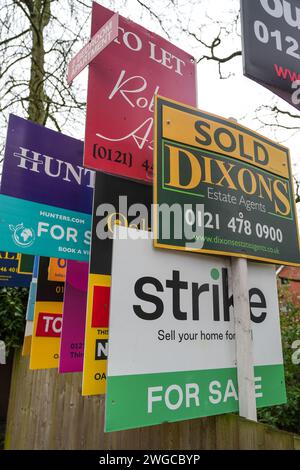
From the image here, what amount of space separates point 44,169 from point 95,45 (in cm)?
80

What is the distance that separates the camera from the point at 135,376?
152cm

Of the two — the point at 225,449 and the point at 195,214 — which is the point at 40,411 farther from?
the point at 195,214

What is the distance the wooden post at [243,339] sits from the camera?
172cm

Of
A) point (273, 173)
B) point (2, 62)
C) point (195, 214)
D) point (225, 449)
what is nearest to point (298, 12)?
point (273, 173)

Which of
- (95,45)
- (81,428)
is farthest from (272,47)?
(81,428)

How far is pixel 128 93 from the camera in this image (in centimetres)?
235

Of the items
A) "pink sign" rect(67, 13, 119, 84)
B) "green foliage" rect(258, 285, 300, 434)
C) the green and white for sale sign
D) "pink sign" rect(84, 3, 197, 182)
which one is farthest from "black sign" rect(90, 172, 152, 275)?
"green foliage" rect(258, 285, 300, 434)

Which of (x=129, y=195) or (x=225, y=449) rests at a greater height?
(x=129, y=195)

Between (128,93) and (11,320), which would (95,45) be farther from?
(11,320)

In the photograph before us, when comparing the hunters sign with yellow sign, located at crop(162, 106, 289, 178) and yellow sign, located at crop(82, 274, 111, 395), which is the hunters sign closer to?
yellow sign, located at crop(162, 106, 289, 178)

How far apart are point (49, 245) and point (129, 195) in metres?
0.58

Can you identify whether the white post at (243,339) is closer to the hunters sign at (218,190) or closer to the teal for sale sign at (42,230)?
the hunters sign at (218,190)

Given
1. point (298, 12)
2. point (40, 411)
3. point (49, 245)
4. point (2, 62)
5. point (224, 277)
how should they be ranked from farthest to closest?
1. point (2, 62)
2. point (40, 411)
3. point (49, 245)
4. point (298, 12)
5. point (224, 277)

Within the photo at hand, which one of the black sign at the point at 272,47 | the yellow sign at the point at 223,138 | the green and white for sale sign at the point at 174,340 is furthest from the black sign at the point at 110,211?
the black sign at the point at 272,47
